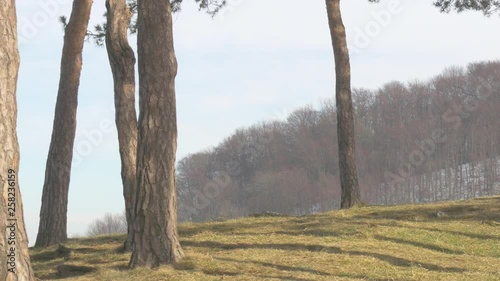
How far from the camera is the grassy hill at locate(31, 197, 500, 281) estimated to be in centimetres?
869

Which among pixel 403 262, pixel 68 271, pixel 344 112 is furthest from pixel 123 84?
pixel 344 112

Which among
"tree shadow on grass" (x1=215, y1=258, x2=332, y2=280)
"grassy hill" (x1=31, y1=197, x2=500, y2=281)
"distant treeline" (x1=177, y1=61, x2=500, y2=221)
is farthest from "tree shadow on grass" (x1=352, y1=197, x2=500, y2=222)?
"distant treeline" (x1=177, y1=61, x2=500, y2=221)

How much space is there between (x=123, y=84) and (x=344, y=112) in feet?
23.3

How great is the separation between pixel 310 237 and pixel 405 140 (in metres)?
42.3

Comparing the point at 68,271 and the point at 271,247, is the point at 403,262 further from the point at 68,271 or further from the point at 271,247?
the point at 68,271

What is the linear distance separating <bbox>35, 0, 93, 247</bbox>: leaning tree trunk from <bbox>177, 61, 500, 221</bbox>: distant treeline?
3421 cm

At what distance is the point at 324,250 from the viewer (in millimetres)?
10164

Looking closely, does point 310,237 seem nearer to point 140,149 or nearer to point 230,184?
point 140,149

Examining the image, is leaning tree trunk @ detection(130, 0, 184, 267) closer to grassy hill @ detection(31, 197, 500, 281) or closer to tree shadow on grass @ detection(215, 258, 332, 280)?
grassy hill @ detection(31, 197, 500, 281)

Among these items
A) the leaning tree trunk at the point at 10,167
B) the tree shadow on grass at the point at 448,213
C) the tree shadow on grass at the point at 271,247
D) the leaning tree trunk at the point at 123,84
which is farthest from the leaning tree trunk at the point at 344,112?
the leaning tree trunk at the point at 10,167

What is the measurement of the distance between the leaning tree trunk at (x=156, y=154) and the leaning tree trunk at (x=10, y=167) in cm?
280

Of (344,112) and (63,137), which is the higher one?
(344,112)

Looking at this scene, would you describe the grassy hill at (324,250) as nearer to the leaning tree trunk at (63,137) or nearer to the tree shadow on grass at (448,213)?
the tree shadow on grass at (448,213)

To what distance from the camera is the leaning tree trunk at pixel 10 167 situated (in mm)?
5844
